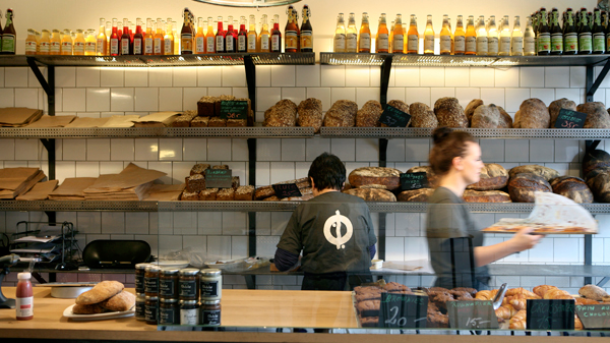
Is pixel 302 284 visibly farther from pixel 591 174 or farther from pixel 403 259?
pixel 591 174

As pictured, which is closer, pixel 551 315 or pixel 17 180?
pixel 551 315

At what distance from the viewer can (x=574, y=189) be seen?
2.99 m

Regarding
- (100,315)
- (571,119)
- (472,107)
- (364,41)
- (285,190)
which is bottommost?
(100,315)

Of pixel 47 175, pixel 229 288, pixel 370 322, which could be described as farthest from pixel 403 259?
pixel 47 175

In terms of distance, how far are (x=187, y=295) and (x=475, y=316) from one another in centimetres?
85

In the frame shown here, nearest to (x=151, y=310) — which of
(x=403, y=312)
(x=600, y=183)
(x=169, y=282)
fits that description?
(x=169, y=282)

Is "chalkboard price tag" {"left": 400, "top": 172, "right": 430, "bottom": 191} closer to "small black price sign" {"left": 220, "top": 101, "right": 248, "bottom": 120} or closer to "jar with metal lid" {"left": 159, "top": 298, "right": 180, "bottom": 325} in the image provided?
"small black price sign" {"left": 220, "top": 101, "right": 248, "bottom": 120}

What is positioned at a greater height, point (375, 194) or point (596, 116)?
point (596, 116)

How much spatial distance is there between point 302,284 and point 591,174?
2520 millimetres

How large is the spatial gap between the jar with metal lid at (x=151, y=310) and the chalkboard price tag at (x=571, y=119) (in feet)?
8.83

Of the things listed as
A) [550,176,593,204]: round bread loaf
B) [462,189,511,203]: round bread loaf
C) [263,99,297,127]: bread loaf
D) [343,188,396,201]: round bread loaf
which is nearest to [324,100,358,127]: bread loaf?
[263,99,297,127]: bread loaf

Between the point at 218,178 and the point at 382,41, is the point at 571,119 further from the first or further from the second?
the point at 218,178

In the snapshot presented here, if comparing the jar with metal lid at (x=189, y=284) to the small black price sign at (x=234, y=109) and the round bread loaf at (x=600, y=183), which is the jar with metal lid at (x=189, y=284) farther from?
the round bread loaf at (x=600, y=183)

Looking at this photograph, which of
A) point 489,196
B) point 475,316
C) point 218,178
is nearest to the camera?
point 475,316
